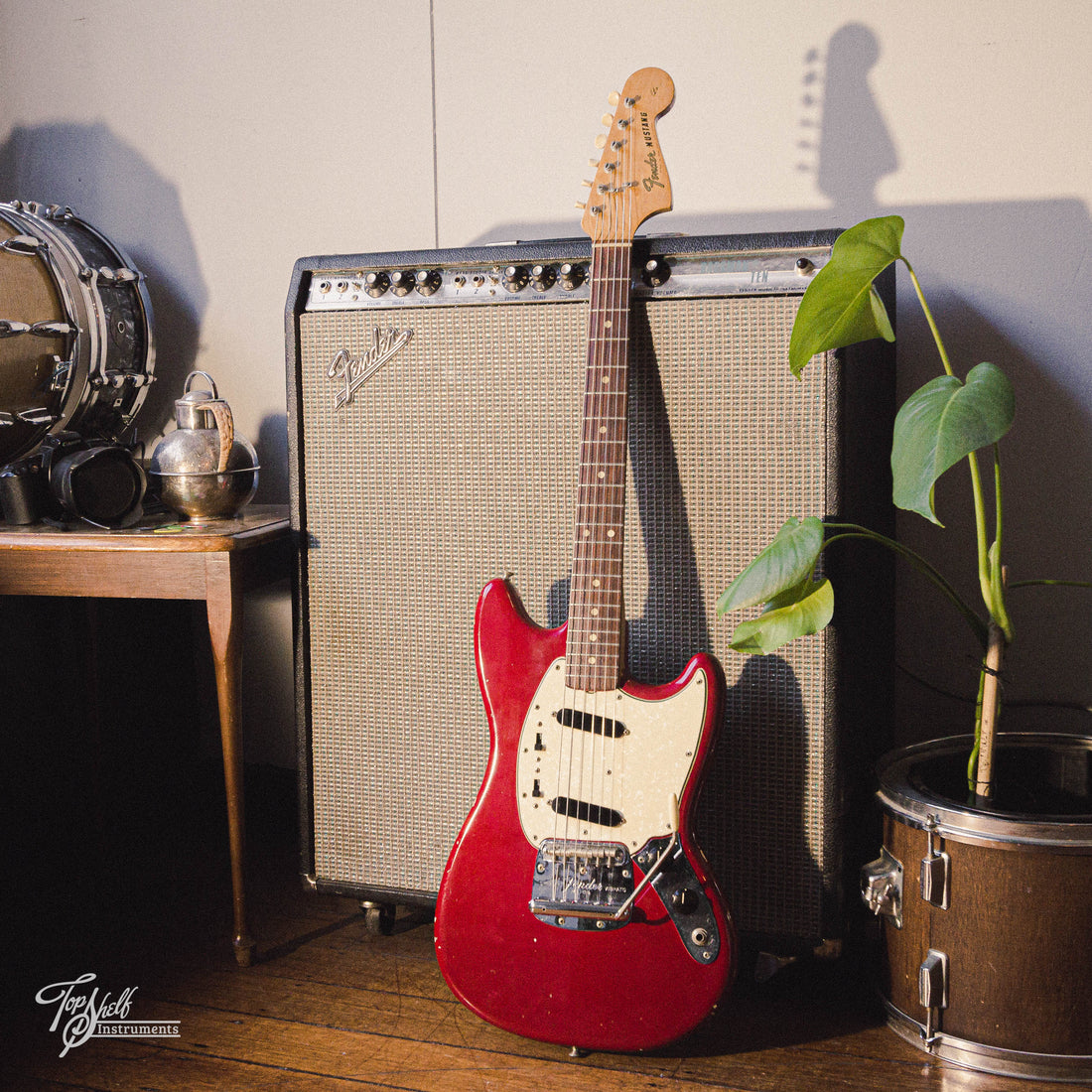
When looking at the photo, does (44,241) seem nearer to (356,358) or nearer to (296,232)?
(296,232)

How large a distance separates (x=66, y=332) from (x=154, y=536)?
46 cm

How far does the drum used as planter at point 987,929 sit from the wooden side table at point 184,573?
0.81 meters

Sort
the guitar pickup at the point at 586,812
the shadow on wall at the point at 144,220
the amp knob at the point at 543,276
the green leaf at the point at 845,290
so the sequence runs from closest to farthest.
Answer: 1. the green leaf at the point at 845,290
2. the guitar pickup at the point at 586,812
3. the amp knob at the point at 543,276
4. the shadow on wall at the point at 144,220

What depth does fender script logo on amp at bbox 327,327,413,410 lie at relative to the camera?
1.26 m

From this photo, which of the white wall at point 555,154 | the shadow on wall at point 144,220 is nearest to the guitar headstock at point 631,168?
the white wall at point 555,154

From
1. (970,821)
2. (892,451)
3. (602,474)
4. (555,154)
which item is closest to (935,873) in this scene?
(970,821)

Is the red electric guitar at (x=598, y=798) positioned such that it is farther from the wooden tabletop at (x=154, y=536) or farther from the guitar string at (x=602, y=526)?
the wooden tabletop at (x=154, y=536)

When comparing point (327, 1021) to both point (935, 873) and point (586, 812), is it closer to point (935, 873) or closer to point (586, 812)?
point (586, 812)

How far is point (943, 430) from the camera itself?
887mm

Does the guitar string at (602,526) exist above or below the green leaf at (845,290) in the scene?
below

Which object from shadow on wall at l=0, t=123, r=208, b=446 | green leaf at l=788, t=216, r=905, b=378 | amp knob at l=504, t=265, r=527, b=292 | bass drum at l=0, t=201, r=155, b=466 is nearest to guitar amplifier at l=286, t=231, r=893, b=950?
amp knob at l=504, t=265, r=527, b=292

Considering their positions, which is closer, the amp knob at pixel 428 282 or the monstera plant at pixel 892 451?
the monstera plant at pixel 892 451

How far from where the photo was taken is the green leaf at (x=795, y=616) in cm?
100

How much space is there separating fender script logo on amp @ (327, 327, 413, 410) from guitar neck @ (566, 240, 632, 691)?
0.27 meters
